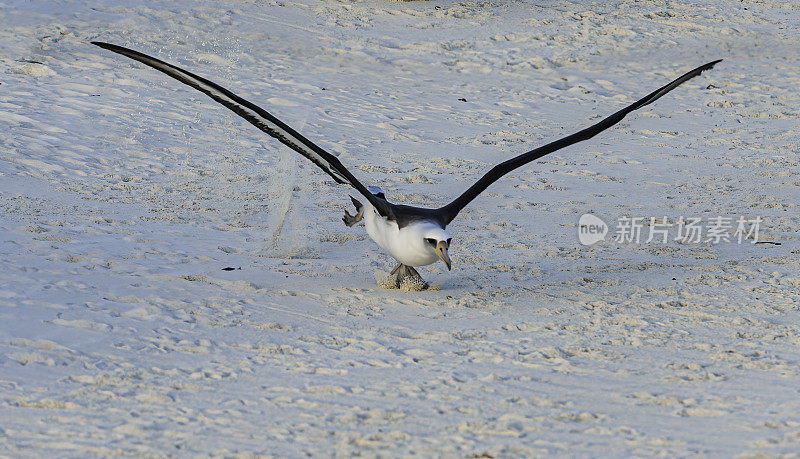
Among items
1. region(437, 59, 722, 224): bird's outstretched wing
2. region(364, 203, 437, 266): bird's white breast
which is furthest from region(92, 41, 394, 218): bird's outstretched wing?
region(437, 59, 722, 224): bird's outstretched wing

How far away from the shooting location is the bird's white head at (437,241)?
5.62 m

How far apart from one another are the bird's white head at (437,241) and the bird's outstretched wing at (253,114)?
37cm

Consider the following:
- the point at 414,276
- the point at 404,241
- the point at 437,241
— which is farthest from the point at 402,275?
the point at 437,241

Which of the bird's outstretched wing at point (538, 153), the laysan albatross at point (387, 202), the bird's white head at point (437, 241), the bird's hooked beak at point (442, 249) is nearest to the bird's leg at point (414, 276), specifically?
the laysan albatross at point (387, 202)

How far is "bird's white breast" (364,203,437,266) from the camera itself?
5.84 metres

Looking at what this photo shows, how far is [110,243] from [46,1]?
7.71 metres

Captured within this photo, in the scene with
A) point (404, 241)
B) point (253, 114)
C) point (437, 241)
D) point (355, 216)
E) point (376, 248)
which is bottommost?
point (376, 248)

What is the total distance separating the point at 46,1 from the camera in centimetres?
1331

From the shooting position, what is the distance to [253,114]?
5590 millimetres

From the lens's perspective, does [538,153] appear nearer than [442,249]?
No

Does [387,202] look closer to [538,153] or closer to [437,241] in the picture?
[437,241]

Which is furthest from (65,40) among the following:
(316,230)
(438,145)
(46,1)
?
(316,230)

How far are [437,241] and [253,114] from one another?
1.31 metres

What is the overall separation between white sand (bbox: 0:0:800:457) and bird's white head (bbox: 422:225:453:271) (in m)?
0.42
